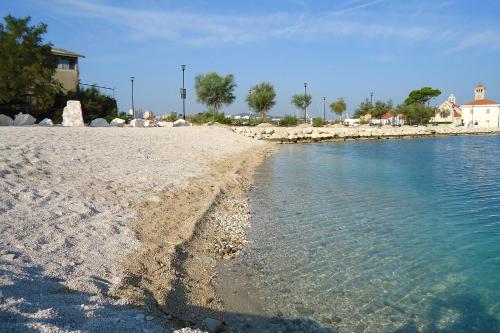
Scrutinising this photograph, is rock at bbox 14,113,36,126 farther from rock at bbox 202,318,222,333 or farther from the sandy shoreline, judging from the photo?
rock at bbox 202,318,222,333

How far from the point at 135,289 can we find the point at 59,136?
1373 centimetres

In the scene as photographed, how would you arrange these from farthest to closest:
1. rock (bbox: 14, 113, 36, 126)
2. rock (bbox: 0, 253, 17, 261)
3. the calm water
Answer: rock (bbox: 14, 113, 36, 126), the calm water, rock (bbox: 0, 253, 17, 261)

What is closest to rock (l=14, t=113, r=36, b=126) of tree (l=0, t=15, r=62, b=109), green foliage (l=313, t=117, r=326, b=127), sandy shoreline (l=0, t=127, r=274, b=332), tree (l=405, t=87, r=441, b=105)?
tree (l=0, t=15, r=62, b=109)

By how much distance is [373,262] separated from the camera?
25.2 feet

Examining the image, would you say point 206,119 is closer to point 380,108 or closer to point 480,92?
point 380,108

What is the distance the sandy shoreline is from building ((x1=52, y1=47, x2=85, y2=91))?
36.9 m

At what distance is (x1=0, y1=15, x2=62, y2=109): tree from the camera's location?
31.9m

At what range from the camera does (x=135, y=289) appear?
555 centimetres

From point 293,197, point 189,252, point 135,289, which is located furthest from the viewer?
point 293,197

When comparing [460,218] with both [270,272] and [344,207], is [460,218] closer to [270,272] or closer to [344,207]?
[344,207]

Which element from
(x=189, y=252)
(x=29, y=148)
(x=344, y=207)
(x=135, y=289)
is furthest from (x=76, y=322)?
(x=29, y=148)

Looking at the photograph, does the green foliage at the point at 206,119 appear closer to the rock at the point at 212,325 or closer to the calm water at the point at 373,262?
the calm water at the point at 373,262

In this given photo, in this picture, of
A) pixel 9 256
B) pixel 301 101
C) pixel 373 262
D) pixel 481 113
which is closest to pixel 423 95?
pixel 481 113

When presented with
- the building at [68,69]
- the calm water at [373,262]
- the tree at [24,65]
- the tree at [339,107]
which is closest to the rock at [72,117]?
the tree at [24,65]
